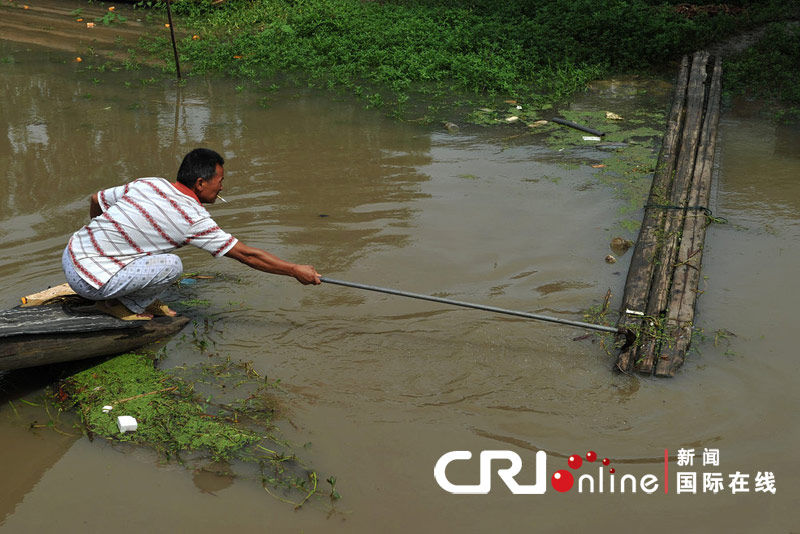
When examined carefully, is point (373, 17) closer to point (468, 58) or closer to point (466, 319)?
point (468, 58)

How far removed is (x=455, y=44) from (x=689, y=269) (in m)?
5.73

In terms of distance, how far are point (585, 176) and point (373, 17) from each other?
530cm

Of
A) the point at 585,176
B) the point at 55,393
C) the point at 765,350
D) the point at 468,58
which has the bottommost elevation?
the point at 55,393

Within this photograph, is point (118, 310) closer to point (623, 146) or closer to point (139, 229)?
point (139, 229)

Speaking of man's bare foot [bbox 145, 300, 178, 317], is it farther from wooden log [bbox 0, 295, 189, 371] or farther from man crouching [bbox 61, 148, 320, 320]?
man crouching [bbox 61, 148, 320, 320]

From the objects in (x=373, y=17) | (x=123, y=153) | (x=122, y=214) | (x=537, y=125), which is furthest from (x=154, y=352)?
(x=373, y=17)

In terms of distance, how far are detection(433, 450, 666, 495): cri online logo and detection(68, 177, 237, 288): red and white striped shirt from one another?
5.35 ft

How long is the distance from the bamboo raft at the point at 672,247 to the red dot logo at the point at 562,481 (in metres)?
0.89

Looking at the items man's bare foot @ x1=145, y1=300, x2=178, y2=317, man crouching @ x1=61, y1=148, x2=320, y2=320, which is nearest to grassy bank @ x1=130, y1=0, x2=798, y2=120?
man's bare foot @ x1=145, y1=300, x2=178, y2=317

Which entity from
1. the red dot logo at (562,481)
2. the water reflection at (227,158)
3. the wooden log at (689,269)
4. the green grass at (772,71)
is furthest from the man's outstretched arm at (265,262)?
the green grass at (772,71)

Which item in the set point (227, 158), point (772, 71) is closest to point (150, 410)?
point (227, 158)

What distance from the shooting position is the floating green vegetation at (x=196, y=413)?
3.57 m

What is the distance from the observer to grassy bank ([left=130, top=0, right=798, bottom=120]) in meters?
9.05

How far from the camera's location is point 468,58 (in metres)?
9.45
